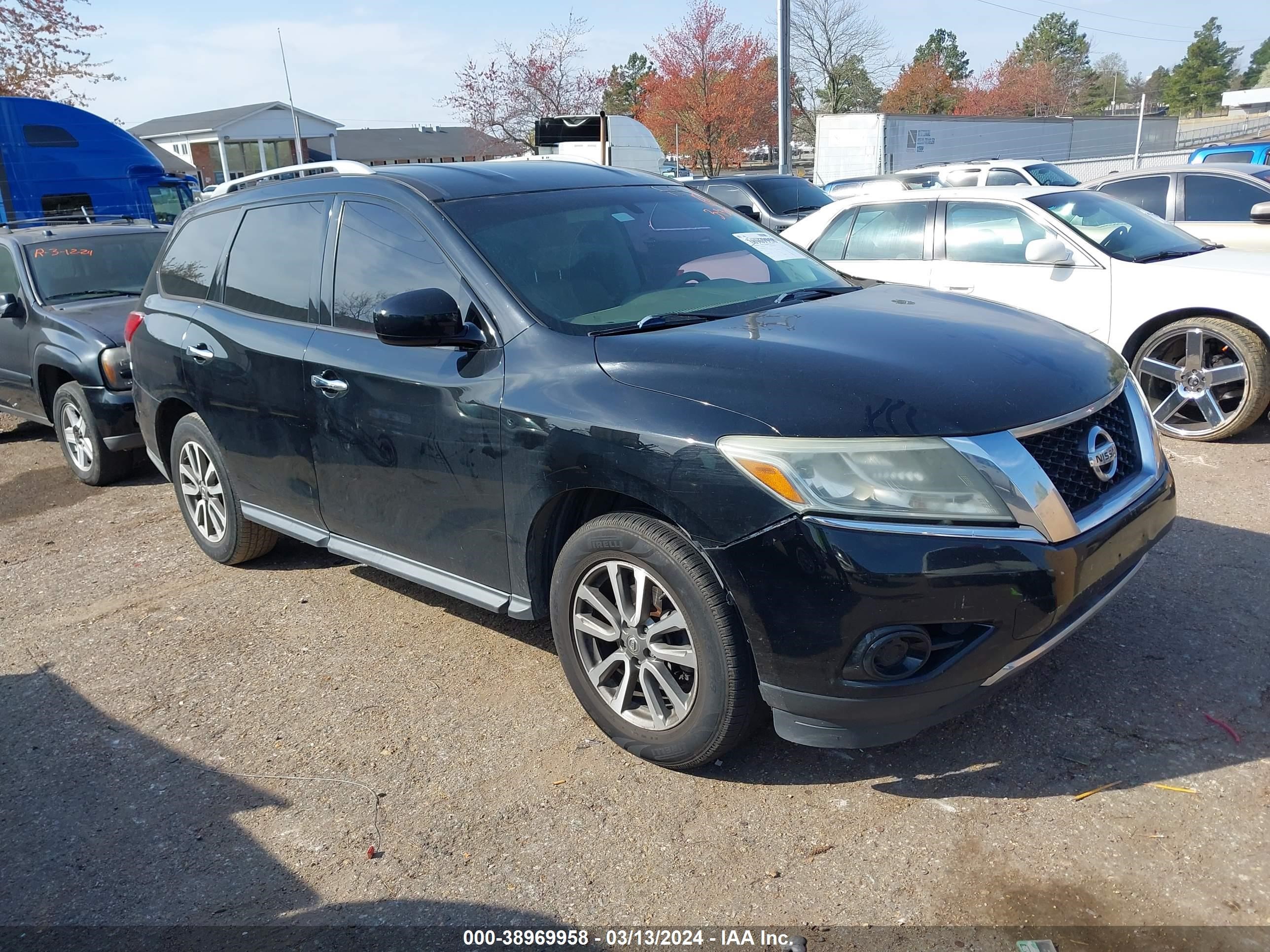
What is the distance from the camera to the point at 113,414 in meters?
6.67

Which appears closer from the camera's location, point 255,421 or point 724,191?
point 255,421

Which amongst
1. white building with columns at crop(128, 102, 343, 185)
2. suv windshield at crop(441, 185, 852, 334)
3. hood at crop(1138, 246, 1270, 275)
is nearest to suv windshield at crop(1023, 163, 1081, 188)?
hood at crop(1138, 246, 1270, 275)

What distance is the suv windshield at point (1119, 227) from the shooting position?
22.1 ft

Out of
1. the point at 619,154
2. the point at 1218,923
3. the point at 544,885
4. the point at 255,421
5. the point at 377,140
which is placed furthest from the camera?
the point at 377,140

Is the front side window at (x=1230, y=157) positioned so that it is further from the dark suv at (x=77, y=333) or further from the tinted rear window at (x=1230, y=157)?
the dark suv at (x=77, y=333)

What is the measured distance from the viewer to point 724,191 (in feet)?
51.2

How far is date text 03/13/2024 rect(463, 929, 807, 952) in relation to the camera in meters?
2.46

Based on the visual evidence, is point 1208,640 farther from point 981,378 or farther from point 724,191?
point 724,191

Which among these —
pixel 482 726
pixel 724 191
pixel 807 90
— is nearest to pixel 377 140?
pixel 807 90

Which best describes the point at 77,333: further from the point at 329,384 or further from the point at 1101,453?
the point at 1101,453

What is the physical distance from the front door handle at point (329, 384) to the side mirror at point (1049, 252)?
4.84 meters

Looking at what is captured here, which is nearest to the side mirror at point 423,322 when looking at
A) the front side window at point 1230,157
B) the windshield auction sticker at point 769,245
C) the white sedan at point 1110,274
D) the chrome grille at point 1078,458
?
the windshield auction sticker at point 769,245

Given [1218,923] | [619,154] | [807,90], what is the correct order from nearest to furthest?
[1218,923], [619,154], [807,90]

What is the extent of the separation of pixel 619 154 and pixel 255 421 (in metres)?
20.9
